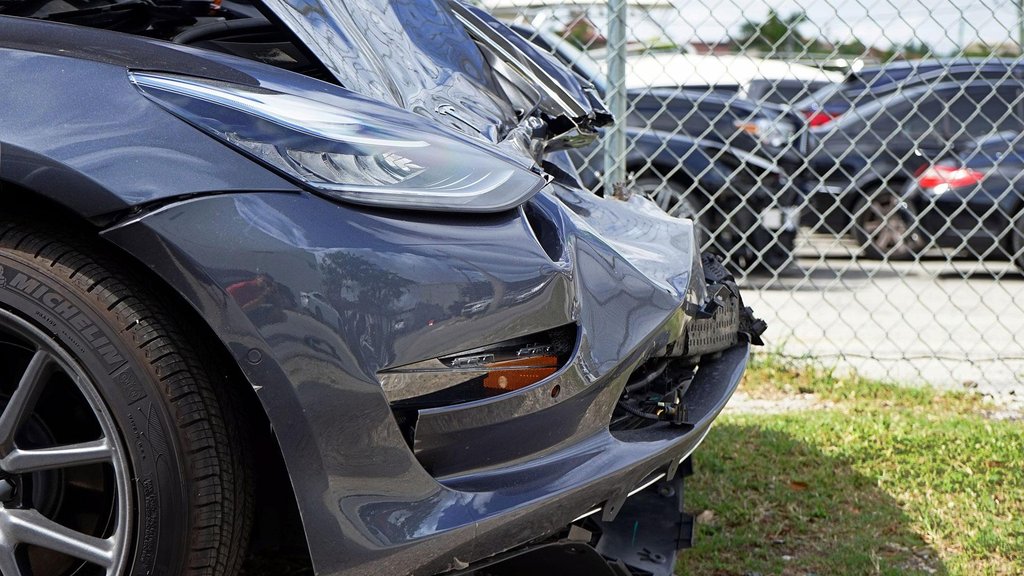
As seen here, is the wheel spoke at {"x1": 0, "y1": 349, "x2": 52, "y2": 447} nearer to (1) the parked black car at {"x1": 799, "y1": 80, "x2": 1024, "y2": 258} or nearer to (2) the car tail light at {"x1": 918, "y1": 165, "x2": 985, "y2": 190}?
(2) the car tail light at {"x1": 918, "y1": 165, "x2": 985, "y2": 190}

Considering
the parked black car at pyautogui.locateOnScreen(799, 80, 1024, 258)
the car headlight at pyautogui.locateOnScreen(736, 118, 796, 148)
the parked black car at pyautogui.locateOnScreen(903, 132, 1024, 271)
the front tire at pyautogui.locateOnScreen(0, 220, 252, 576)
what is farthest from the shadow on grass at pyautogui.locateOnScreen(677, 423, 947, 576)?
the parked black car at pyautogui.locateOnScreen(799, 80, 1024, 258)

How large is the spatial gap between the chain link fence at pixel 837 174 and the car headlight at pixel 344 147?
6.84 feet

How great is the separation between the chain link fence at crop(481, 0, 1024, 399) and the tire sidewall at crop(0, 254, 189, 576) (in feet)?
8.22

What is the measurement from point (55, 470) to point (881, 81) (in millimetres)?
10376

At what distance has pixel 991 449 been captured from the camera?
11.4 ft

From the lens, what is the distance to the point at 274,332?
160cm

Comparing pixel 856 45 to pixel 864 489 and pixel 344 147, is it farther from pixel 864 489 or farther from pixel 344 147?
pixel 344 147

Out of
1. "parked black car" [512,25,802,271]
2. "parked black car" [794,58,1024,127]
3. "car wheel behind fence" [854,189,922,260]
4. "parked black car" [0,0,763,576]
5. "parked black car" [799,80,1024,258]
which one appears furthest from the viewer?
"car wheel behind fence" [854,189,922,260]

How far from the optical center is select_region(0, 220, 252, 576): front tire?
1637mm

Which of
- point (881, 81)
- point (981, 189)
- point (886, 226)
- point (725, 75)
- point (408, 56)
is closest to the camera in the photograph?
point (408, 56)

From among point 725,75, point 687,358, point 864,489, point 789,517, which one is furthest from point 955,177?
point 687,358

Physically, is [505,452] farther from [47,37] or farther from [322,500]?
[47,37]

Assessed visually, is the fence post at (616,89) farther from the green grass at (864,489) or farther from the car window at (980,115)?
the car window at (980,115)

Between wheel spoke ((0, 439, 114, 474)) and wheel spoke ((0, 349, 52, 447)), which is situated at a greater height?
wheel spoke ((0, 349, 52, 447))
